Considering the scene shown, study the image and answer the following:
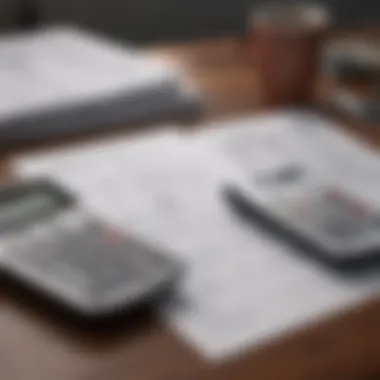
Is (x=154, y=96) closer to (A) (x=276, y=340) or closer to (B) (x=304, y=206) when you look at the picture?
(B) (x=304, y=206)

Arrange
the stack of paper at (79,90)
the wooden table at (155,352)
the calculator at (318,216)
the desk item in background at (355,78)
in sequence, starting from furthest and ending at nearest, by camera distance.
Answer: the desk item in background at (355,78), the stack of paper at (79,90), the calculator at (318,216), the wooden table at (155,352)

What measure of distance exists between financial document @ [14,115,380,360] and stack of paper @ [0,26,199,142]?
40 mm

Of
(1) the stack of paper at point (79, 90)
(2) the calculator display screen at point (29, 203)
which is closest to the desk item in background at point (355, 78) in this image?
(1) the stack of paper at point (79, 90)

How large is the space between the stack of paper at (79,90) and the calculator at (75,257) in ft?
0.59

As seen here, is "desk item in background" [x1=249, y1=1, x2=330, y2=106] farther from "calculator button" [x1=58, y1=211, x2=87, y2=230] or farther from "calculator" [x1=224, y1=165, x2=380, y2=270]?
"calculator button" [x1=58, y1=211, x2=87, y2=230]

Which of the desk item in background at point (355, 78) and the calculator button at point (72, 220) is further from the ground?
the calculator button at point (72, 220)

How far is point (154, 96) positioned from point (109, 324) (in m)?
0.40

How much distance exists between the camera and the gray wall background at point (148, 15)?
150cm

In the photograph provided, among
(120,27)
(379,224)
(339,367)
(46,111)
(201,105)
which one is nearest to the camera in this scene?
(339,367)

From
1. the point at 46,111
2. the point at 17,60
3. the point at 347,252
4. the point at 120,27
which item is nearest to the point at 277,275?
the point at 347,252

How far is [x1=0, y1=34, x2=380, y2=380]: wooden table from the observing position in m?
0.62

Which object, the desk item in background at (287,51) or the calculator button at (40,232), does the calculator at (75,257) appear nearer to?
the calculator button at (40,232)

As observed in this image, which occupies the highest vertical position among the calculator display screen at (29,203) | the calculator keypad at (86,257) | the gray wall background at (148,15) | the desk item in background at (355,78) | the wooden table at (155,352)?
the calculator keypad at (86,257)

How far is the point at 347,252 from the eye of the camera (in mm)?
719
